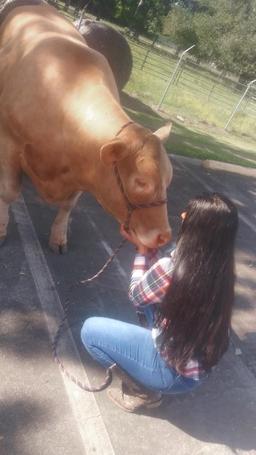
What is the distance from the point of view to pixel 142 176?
9.27 ft

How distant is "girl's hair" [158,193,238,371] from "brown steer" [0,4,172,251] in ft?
1.16

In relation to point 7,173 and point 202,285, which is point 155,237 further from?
point 7,173

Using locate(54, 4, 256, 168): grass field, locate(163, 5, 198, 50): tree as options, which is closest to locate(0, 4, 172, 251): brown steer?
locate(54, 4, 256, 168): grass field

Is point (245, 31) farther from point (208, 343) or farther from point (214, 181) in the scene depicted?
point (208, 343)

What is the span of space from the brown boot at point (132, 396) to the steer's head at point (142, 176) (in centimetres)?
88

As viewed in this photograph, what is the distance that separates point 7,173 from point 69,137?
84 centimetres

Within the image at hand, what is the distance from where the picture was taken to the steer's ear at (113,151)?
9.03 feet

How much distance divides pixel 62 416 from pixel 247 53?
49.3 m

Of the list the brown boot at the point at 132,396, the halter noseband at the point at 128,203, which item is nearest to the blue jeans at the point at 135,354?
the brown boot at the point at 132,396

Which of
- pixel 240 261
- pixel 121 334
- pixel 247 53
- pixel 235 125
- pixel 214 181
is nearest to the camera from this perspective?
pixel 121 334

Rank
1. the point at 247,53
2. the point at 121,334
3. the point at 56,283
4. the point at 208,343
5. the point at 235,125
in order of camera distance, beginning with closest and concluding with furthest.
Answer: the point at 208,343, the point at 121,334, the point at 56,283, the point at 235,125, the point at 247,53

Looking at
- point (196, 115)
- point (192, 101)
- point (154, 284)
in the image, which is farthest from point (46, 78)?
point (192, 101)

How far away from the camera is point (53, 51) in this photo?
3.72 metres

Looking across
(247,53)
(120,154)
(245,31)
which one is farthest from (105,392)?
(245,31)
